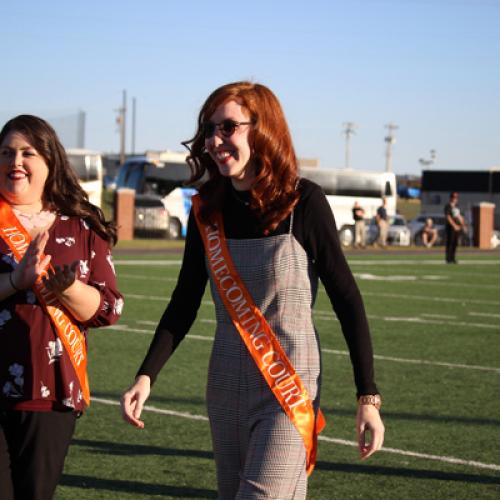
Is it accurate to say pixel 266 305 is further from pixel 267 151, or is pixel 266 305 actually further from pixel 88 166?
pixel 88 166

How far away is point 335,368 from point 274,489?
7.85m

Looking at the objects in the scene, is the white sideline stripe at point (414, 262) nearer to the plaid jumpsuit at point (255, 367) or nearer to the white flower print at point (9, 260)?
the white flower print at point (9, 260)

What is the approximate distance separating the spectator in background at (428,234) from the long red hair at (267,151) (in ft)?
151

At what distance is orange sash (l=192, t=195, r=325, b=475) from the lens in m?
3.81

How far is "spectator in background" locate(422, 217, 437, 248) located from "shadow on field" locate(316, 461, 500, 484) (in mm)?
42727

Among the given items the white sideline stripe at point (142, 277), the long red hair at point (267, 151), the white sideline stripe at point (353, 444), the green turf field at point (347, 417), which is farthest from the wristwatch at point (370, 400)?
the white sideline stripe at point (142, 277)

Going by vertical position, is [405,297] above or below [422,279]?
above

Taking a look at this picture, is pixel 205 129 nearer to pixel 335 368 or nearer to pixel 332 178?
pixel 335 368

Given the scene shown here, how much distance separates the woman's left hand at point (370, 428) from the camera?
3.81 m

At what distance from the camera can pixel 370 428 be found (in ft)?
12.6

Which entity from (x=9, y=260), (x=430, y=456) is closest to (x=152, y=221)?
(x=430, y=456)

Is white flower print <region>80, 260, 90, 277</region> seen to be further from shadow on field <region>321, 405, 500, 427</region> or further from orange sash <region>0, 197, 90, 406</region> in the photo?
shadow on field <region>321, 405, 500, 427</region>

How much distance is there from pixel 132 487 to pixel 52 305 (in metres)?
2.84

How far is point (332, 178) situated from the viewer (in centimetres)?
Answer: 5581
